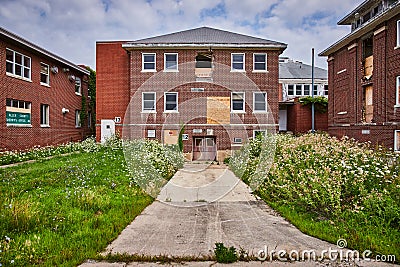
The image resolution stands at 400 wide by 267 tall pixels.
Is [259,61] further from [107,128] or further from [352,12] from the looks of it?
[107,128]

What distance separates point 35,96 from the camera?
20.7m

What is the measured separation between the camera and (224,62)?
22453mm

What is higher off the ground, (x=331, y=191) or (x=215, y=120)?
(x=215, y=120)

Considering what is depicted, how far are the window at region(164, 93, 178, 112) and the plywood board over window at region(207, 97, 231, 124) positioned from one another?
84.9 inches

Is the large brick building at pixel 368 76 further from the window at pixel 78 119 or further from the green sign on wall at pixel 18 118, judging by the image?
the window at pixel 78 119

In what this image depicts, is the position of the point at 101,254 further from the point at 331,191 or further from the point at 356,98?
the point at 356,98

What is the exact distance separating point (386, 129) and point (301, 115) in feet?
42.4

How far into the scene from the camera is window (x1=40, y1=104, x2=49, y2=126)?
2216 cm

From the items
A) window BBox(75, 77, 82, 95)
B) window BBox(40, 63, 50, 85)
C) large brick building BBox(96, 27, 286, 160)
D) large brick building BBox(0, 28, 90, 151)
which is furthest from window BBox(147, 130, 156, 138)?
window BBox(75, 77, 82, 95)

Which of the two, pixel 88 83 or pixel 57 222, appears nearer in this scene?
pixel 57 222

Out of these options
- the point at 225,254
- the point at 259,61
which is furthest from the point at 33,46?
the point at 225,254

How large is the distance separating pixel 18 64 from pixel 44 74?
11.4 ft

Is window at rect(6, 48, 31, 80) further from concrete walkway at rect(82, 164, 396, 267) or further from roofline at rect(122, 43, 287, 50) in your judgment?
concrete walkway at rect(82, 164, 396, 267)

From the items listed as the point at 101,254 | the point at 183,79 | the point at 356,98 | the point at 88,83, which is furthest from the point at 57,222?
the point at 88,83
